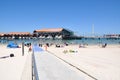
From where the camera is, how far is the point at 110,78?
8055mm

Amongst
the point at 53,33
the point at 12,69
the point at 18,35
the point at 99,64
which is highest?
the point at 53,33

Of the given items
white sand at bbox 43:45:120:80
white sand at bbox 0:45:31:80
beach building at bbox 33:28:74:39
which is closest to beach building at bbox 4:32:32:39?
beach building at bbox 33:28:74:39

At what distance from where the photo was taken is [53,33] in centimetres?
12456

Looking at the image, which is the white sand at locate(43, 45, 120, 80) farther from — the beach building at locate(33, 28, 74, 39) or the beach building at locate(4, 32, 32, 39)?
the beach building at locate(4, 32, 32, 39)

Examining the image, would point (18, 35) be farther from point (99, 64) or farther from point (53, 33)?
point (99, 64)

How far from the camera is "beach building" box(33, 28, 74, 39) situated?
11988 centimetres

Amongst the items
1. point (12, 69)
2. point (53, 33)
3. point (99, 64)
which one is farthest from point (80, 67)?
point (53, 33)

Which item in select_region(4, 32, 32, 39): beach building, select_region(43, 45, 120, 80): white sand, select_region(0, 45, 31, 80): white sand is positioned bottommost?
select_region(43, 45, 120, 80): white sand

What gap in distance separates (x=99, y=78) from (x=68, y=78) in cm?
133

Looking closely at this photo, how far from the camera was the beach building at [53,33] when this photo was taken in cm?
11988

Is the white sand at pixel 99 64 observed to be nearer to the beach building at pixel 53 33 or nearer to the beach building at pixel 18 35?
the beach building at pixel 53 33

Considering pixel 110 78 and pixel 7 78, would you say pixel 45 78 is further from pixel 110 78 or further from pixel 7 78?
pixel 110 78

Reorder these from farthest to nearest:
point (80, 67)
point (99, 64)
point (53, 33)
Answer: point (53, 33) → point (99, 64) → point (80, 67)

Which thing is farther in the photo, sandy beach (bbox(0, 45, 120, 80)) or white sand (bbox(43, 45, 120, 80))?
white sand (bbox(43, 45, 120, 80))
